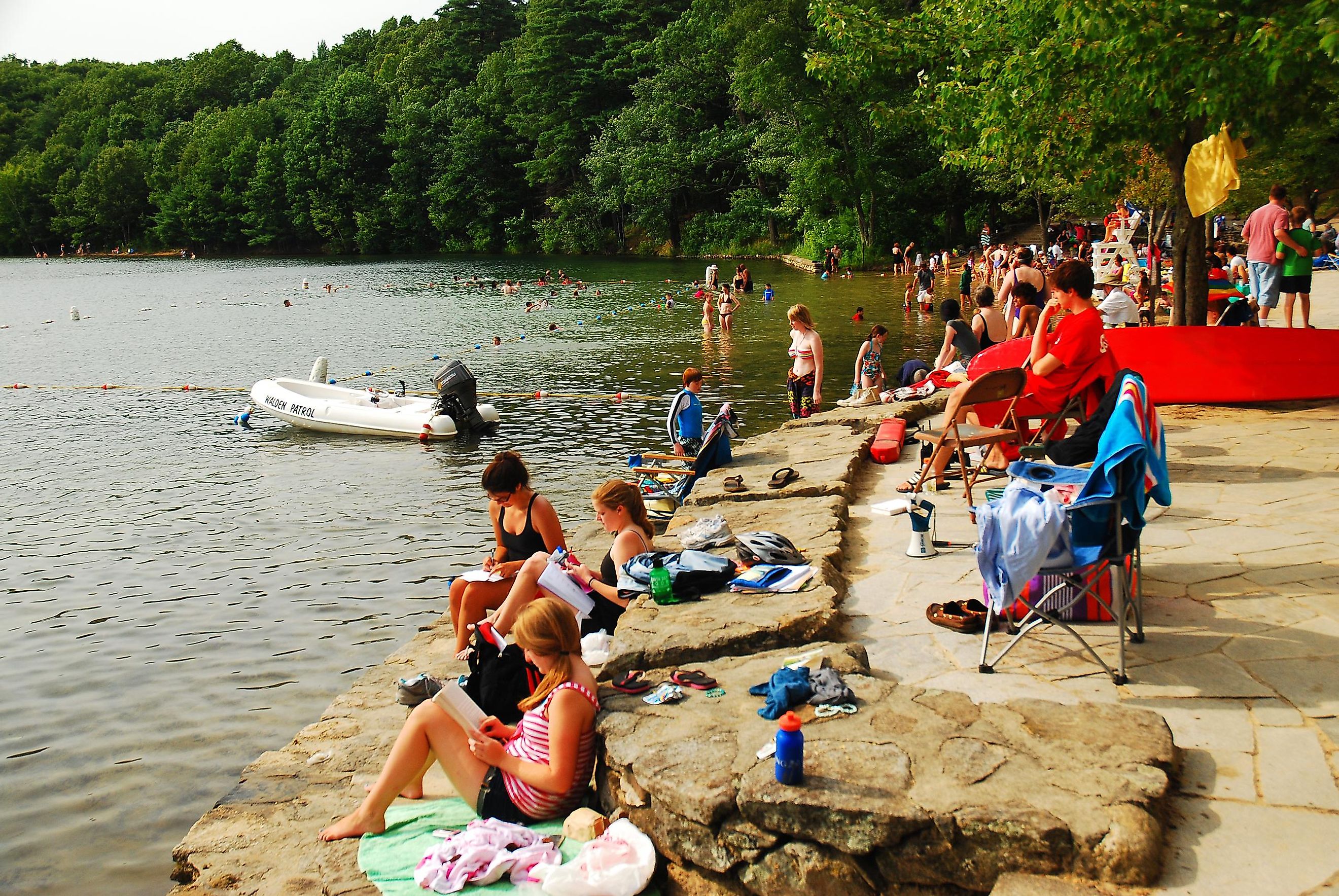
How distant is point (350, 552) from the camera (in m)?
10.5

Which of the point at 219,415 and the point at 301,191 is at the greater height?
the point at 301,191

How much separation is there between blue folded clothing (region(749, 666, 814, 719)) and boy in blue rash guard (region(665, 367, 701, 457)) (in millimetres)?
6309

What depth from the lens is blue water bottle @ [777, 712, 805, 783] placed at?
3.58 meters

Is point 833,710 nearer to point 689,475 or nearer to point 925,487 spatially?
point 925,487

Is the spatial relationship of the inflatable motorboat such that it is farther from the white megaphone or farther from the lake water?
the white megaphone

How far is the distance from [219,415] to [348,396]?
2954 millimetres

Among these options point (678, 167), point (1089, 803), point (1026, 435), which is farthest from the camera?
point (678, 167)

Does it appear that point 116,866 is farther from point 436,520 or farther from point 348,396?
point 348,396

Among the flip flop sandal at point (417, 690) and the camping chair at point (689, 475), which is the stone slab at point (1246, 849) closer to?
the flip flop sandal at point (417, 690)

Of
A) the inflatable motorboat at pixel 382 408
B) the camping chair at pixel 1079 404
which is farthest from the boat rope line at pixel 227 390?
the camping chair at pixel 1079 404

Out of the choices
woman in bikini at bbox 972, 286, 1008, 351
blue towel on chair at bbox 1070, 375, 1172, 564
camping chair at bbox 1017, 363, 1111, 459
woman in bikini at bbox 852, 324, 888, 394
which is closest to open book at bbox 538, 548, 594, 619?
blue towel on chair at bbox 1070, 375, 1172, 564

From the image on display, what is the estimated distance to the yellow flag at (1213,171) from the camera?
973cm

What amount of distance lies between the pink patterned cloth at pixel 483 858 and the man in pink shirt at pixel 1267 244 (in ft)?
37.4

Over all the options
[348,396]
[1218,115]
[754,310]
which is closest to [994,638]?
[1218,115]
